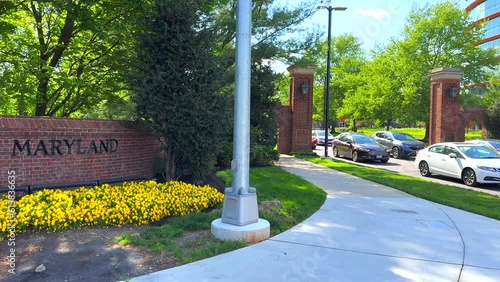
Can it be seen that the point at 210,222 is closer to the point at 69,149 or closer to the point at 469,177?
the point at 69,149

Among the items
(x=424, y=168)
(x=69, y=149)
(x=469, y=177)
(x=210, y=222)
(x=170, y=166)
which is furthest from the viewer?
(x=424, y=168)

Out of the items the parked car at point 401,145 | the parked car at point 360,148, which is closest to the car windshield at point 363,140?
the parked car at point 360,148

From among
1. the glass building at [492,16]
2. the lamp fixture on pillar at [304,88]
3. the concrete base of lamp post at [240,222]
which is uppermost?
the glass building at [492,16]

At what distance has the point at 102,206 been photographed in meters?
6.24

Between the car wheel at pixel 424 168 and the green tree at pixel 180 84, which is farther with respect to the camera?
the car wheel at pixel 424 168

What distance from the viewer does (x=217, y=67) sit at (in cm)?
902

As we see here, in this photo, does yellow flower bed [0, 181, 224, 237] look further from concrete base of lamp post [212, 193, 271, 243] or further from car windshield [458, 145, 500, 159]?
car windshield [458, 145, 500, 159]

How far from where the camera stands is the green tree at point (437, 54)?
104 feet

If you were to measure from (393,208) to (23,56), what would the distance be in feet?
37.9

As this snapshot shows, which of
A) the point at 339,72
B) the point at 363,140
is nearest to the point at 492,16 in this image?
the point at 339,72

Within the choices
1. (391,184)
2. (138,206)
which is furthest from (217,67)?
(391,184)

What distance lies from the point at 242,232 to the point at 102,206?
2.45 meters

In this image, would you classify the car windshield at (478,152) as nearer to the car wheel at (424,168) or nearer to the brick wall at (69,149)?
the car wheel at (424,168)

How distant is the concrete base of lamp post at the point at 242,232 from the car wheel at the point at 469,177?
32.8 feet
